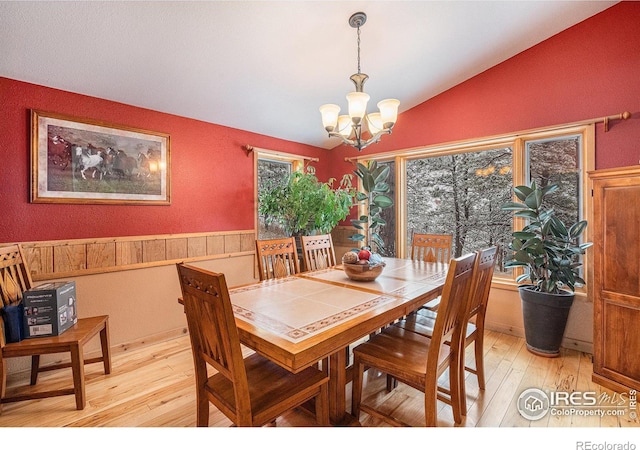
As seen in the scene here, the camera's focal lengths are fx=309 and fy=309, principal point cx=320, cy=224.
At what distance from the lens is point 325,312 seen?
60.5 inches

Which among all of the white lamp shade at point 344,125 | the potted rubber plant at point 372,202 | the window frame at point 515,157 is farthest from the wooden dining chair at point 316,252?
the window frame at point 515,157

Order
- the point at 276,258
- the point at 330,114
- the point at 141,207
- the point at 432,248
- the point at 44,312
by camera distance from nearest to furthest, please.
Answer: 1. the point at 44,312
2. the point at 330,114
3. the point at 276,258
4. the point at 141,207
5. the point at 432,248

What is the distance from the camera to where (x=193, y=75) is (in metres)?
2.58

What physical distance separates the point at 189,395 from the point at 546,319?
9.39 feet

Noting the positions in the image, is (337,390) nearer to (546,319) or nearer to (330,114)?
(330,114)

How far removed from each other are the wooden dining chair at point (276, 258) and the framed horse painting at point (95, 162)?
1.28m

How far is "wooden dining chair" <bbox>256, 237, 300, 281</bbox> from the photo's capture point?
7.93 ft

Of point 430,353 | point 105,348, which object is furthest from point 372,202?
point 105,348

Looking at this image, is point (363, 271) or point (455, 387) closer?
point (455, 387)

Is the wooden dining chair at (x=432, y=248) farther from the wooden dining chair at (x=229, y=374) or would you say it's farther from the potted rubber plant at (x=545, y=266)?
the wooden dining chair at (x=229, y=374)

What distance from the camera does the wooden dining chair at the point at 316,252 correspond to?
8.96 ft

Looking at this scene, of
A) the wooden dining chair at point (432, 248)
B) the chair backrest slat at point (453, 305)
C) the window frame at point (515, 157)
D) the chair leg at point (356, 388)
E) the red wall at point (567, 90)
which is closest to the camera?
the chair backrest slat at point (453, 305)

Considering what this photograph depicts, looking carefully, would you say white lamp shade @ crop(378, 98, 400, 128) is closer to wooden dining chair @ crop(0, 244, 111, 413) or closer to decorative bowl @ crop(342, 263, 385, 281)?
decorative bowl @ crop(342, 263, 385, 281)

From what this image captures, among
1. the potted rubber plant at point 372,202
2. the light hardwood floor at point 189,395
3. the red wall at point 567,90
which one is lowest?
the light hardwood floor at point 189,395
